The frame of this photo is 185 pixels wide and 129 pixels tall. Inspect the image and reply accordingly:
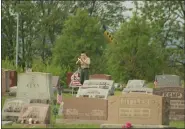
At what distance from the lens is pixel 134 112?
1259cm

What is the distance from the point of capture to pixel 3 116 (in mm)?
13797

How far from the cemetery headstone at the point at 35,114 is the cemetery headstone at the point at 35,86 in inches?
172

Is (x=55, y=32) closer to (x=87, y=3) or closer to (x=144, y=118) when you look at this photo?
(x=87, y=3)

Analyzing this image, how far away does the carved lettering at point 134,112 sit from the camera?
1251cm

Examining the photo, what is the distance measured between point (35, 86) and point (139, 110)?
588 cm

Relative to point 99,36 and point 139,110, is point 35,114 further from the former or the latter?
point 99,36

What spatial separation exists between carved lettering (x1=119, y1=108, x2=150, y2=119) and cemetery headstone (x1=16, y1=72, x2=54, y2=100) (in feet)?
17.1

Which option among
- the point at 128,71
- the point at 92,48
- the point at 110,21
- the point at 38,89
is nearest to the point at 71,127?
the point at 38,89

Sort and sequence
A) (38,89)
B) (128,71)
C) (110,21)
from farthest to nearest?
(110,21)
(128,71)
(38,89)

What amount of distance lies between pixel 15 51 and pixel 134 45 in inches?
582

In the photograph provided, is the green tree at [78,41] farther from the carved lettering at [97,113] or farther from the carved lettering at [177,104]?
the carved lettering at [97,113]

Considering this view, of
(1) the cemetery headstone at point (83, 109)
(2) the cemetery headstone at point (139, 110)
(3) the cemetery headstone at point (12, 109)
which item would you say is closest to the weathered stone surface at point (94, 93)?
(1) the cemetery headstone at point (83, 109)

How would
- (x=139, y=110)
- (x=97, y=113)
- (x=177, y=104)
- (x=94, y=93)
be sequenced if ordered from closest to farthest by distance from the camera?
(x=139, y=110), (x=97, y=113), (x=177, y=104), (x=94, y=93)

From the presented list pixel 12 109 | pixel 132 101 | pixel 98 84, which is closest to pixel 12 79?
pixel 98 84
